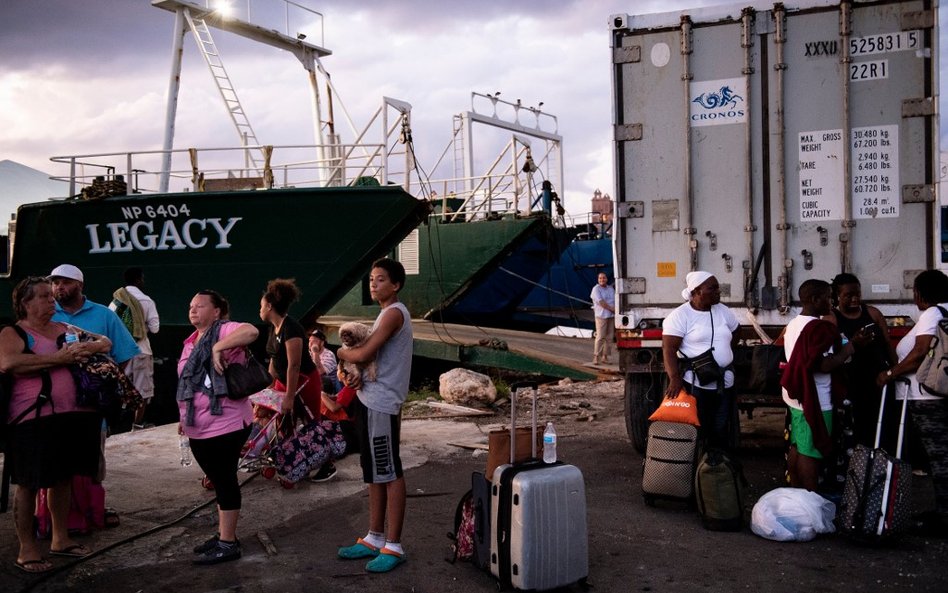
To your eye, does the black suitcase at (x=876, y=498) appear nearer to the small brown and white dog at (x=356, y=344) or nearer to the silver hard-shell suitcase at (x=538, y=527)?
the silver hard-shell suitcase at (x=538, y=527)

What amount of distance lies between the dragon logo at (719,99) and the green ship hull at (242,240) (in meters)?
5.03

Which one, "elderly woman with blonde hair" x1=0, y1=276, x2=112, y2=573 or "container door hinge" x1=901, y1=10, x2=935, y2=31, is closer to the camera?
"elderly woman with blonde hair" x1=0, y1=276, x2=112, y2=573

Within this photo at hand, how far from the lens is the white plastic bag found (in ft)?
16.4

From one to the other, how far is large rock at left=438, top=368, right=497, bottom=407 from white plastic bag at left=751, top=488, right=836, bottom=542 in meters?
5.52

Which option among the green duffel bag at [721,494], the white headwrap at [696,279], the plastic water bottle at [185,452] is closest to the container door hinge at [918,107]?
the white headwrap at [696,279]

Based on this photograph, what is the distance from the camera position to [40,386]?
4.66 metres

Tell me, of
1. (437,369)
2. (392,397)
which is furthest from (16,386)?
(437,369)

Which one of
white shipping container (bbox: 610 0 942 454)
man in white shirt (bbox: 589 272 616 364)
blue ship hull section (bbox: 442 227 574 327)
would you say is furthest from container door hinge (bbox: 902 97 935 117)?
blue ship hull section (bbox: 442 227 574 327)

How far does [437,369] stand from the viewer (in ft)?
49.0

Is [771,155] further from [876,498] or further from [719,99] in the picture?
[876,498]

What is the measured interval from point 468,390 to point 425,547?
5.51 metres

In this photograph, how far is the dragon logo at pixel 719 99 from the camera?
6.93 meters

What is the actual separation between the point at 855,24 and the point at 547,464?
4.44 m

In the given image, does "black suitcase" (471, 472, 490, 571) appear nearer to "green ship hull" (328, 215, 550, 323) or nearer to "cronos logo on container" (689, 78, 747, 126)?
"cronos logo on container" (689, 78, 747, 126)
